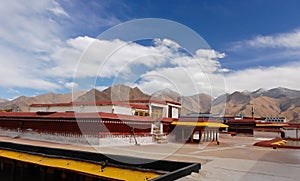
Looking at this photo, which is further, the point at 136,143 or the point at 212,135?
the point at 212,135

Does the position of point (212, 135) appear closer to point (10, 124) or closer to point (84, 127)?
point (84, 127)

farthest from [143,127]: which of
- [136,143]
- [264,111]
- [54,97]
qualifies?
[264,111]

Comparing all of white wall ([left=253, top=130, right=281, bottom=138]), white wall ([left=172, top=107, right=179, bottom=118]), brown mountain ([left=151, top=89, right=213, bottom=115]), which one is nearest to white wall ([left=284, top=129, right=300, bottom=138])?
white wall ([left=253, top=130, right=281, bottom=138])

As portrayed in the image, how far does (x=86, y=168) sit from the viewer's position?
420 inches

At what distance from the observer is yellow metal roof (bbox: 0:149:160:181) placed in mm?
8966

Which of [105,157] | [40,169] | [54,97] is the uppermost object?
[54,97]

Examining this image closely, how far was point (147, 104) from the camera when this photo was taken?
26.2 metres

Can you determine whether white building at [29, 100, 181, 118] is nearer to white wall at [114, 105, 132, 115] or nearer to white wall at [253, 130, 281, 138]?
white wall at [114, 105, 132, 115]

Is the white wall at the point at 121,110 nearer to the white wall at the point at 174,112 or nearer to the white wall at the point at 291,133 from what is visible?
the white wall at the point at 174,112

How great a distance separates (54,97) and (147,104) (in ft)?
381

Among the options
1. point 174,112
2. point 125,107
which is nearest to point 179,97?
point 174,112

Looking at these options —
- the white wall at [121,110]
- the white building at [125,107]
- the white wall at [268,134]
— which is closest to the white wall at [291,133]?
the white wall at [268,134]

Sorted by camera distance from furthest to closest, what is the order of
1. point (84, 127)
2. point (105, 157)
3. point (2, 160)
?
point (84, 127)
point (2, 160)
point (105, 157)

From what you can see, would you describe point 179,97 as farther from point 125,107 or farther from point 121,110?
point 121,110
